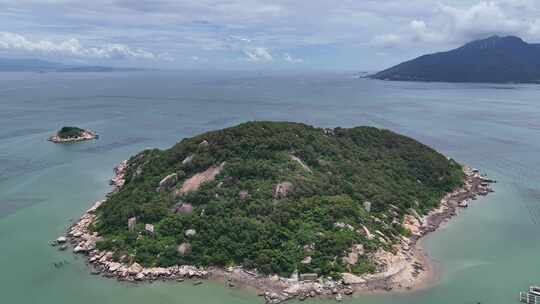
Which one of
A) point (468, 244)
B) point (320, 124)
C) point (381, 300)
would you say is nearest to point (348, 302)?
point (381, 300)

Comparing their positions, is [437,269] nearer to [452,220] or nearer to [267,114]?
[452,220]

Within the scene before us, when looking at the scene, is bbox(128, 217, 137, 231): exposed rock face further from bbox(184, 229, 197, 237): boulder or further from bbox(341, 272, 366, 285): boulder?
bbox(341, 272, 366, 285): boulder

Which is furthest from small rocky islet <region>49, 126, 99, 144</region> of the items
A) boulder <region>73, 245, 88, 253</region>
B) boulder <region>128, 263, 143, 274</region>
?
boulder <region>128, 263, 143, 274</region>

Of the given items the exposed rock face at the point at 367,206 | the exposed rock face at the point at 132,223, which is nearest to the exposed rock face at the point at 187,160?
the exposed rock face at the point at 132,223

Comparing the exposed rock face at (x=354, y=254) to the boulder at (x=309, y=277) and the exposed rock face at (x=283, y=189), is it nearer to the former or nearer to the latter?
the boulder at (x=309, y=277)

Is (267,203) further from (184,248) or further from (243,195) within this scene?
(184,248)
